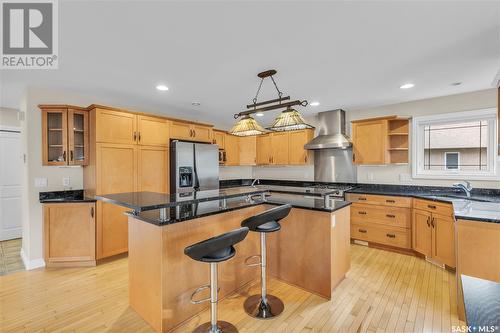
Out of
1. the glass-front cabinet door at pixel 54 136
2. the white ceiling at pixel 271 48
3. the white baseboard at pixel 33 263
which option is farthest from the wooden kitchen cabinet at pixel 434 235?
the white baseboard at pixel 33 263

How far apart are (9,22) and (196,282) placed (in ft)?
8.52

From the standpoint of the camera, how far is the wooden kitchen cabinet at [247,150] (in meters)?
5.88

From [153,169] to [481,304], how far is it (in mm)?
3949

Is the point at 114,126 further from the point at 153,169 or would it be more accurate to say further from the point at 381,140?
the point at 381,140

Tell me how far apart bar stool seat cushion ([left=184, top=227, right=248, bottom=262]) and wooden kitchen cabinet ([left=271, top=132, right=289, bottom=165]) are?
3.74 m

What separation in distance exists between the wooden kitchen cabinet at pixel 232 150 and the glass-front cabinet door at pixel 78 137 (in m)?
2.83

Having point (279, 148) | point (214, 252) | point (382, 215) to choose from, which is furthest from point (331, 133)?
point (214, 252)

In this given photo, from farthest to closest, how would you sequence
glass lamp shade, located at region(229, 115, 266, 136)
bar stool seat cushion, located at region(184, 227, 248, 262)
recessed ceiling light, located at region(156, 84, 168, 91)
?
recessed ceiling light, located at region(156, 84, 168, 91), glass lamp shade, located at region(229, 115, 266, 136), bar stool seat cushion, located at region(184, 227, 248, 262)

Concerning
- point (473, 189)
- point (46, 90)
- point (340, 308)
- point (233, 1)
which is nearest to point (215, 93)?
point (233, 1)

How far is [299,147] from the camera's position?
5.12 m

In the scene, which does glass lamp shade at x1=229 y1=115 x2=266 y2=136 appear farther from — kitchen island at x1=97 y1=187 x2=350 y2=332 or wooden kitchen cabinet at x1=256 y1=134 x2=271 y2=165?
wooden kitchen cabinet at x1=256 y1=134 x2=271 y2=165

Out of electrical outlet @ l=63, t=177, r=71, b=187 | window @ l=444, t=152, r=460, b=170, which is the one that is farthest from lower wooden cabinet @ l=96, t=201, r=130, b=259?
window @ l=444, t=152, r=460, b=170

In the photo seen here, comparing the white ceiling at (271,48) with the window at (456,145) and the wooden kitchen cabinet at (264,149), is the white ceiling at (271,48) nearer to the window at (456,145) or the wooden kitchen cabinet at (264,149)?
the window at (456,145)

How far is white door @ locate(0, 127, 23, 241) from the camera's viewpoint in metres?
4.27
